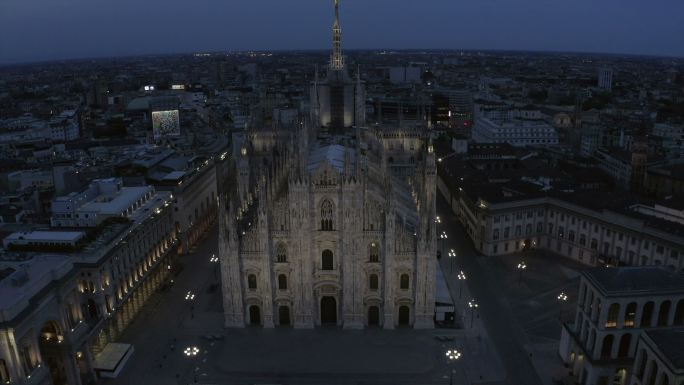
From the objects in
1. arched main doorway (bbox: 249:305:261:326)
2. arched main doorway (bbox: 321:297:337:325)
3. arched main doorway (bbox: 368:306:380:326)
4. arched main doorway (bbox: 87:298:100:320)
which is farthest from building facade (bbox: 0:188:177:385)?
arched main doorway (bbox: 368:306:380:326)

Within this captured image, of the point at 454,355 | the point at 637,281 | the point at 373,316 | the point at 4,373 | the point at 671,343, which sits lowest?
the point at 454,355

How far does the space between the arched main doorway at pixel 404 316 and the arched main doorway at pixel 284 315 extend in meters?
14.5

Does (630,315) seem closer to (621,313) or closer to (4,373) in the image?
(621,313)

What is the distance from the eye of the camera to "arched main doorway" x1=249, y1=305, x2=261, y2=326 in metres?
68.2

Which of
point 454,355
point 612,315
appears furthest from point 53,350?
point 612,315

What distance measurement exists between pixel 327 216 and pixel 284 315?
14861 mm

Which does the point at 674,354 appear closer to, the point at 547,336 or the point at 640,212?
the point at 547,336

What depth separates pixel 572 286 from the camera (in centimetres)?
7769

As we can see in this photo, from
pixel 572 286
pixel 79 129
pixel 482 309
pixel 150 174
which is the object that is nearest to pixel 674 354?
pixel 482 309

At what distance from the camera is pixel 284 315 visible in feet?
225

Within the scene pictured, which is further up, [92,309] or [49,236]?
[49,236]

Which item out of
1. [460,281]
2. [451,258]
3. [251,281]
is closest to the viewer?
[251,281]

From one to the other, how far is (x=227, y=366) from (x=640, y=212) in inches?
2546

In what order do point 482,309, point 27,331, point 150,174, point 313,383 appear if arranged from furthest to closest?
point 150,174, point 482,309, point 313,383, point 27,331
